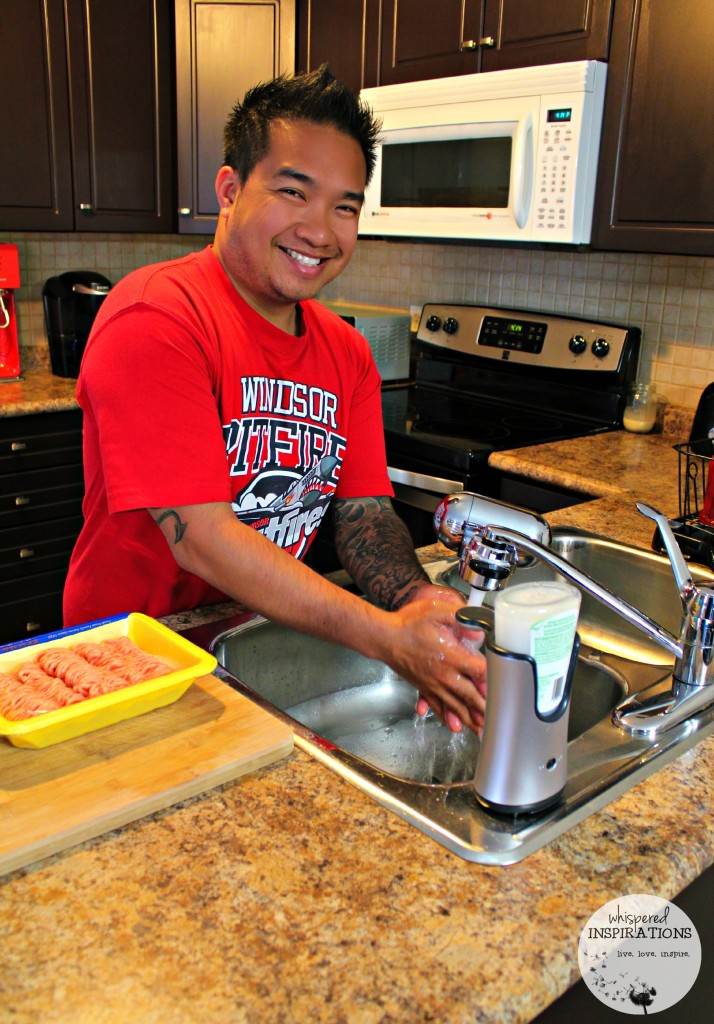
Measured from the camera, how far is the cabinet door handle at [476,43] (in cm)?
238

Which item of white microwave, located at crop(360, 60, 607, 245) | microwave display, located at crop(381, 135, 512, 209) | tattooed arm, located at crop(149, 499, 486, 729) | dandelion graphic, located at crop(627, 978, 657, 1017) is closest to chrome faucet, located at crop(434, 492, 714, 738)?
tattooed arm, located at crop(149, 499, 486, 729)

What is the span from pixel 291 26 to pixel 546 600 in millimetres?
2828

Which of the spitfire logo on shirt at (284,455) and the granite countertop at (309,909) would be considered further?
the spitfire logo on shirt at (284,455)

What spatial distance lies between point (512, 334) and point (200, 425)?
1896 millimetres

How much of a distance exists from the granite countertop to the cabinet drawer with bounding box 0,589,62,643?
2.21 meters

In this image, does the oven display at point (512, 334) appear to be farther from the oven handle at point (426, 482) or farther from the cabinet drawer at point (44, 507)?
the cabinet drawer at point (44, 507)

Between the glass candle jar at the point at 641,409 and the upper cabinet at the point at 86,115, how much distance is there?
1.82 meters

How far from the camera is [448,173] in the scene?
2.52 meters

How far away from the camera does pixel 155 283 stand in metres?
1.30

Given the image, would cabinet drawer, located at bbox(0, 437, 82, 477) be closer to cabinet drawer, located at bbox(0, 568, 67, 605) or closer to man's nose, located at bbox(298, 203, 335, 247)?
cabinet drawer, located at bbox(0, 568, 67, 605)

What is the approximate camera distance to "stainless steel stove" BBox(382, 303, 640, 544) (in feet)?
7.91

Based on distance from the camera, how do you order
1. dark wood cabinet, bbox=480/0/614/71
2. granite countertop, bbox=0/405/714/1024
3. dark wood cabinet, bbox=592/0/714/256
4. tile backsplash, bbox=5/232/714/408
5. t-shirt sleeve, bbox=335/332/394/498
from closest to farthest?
granite countertop, bbox=0/405/714/1024
t-shirt sleeve, bbox=335/332/394/498
dark wood cabinet, bbox=592/0/714/256
dark wood cabinet, bbox=480/0/614/71
tile backsplash, bbox=5/232/714/408

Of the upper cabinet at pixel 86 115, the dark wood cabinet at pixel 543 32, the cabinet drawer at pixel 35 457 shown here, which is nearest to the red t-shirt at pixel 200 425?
the dark wood cabinet at pixel 543 32

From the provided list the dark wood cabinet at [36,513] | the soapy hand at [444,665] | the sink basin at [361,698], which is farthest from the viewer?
the dark wood cabinet at [36,513]
